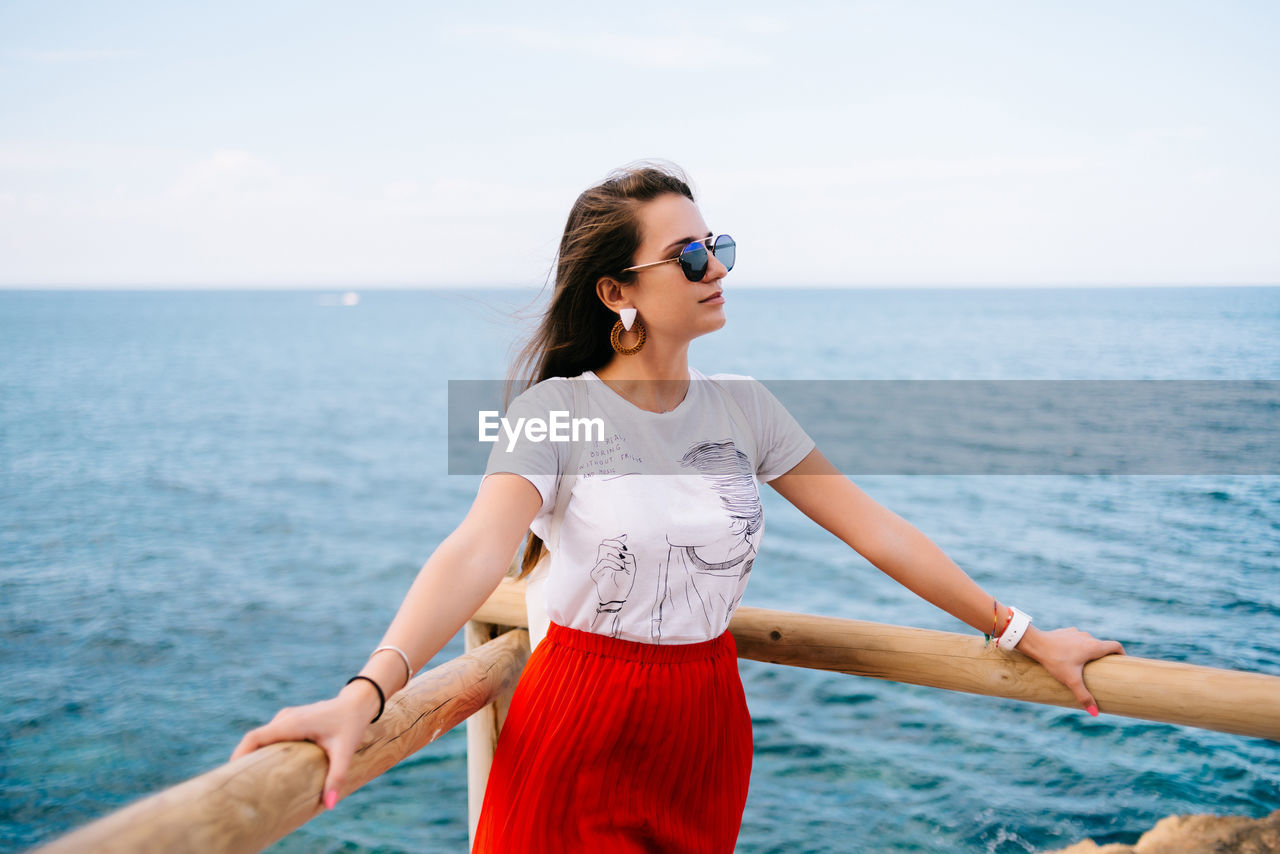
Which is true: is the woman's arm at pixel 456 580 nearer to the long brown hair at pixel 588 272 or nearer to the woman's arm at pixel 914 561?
the long brown hair at pixel 588 272

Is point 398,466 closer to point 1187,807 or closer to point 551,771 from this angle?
point 1187,807

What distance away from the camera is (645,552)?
1.64 metres

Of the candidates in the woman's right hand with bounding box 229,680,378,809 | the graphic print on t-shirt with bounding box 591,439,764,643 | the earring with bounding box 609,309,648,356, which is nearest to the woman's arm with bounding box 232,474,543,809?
the woman's right hand with bounding box 229,680,378,809

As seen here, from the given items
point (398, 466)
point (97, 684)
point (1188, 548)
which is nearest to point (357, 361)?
point (398, 466)

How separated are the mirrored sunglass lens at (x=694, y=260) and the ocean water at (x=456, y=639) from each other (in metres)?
0.47

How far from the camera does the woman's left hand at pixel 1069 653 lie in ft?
5.49

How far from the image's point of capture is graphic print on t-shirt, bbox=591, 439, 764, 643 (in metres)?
1.65

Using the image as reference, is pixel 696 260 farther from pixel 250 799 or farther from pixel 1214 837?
pixel 1214 837

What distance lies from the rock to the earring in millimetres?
2068

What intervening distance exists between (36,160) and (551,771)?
119 metres

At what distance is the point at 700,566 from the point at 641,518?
15 centimetres

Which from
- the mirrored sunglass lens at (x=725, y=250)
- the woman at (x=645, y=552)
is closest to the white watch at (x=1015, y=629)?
the woman at (x=645, y=552)

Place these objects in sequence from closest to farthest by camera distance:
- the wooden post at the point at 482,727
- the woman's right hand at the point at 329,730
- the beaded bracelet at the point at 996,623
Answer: the woman's right hand at the point at 329,730 → the beaded bracelet at the point at 996,623 → the wooden post at the point at 482,727

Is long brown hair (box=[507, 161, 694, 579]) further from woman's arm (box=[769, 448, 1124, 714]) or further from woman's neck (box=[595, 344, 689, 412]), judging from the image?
woman's arm (box=[769, 448, 1124, 714])
